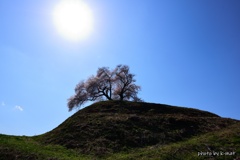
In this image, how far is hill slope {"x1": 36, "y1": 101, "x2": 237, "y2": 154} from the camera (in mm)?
22984

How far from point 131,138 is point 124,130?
2.14 m

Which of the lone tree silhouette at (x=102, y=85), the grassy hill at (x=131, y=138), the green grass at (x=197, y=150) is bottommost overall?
the green grass at (x=197, y=150)

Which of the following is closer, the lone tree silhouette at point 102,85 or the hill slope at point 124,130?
the hill slope at point 124,130

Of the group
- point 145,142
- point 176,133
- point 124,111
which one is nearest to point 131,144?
point 145,142

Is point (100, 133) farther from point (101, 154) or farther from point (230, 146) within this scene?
point (230, 146)

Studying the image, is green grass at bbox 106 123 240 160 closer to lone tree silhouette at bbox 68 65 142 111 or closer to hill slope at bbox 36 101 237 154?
hill slope at bbox 36 101 237 154

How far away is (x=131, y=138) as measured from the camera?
24031mm

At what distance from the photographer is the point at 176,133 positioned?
25391 millimetres

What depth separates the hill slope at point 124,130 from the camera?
2298cm

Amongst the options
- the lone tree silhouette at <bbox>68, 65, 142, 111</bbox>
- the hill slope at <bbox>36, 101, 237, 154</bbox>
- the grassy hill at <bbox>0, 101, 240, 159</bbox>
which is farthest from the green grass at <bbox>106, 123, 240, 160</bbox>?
the lone tree silhouette at <bbox>68, 65, 142, 111</bbox>

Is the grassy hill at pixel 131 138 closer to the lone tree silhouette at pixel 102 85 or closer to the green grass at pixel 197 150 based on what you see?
the green grass at pixel 197 150

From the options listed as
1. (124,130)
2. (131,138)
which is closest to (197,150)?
(131,138)

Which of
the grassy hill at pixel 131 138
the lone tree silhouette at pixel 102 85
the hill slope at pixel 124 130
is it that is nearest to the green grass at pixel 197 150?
the grassy hill at pixel 131 138

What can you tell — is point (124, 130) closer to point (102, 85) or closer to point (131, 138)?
point (131, 138)
